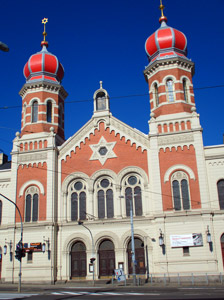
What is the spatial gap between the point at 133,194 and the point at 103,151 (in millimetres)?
5627

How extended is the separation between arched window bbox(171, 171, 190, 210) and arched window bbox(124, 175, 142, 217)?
3.47 m

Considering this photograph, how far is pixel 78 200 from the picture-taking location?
35.2 m

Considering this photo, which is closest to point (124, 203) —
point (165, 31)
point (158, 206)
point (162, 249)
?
point (158, 206)

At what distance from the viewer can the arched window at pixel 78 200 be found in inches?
1366

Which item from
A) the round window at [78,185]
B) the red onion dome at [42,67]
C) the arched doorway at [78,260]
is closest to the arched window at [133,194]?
the round window at [78,185]

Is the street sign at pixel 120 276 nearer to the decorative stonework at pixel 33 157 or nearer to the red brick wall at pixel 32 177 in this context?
the red brick wall at pixel 32 177

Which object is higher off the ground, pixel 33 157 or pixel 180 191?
pixel 33 157

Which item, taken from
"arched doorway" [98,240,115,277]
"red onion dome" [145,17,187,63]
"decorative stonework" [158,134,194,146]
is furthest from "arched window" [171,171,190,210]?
"red onion dome" [145,17,187,63]

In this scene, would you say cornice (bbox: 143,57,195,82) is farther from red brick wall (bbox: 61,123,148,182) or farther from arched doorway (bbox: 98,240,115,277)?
arched doorway (bbox: 98,240,115,277)

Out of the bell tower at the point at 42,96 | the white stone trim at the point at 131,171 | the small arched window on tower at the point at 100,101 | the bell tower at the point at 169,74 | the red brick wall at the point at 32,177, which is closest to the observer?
the white stone trim at the point at 131,171

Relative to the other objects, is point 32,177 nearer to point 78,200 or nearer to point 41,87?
point 78,200

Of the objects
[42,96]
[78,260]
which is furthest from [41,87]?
[78,260]

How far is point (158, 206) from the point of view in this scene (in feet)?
104

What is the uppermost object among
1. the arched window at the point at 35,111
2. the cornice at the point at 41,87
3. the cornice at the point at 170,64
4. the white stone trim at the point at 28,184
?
the cornice at the point at 170,64
